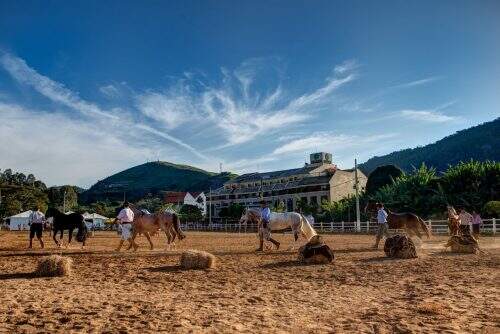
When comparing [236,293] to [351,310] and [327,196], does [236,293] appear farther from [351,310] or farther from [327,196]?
[327,196]

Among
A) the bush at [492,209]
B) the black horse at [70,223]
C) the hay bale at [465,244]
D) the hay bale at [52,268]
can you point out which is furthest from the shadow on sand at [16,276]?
the bush at [492,209]

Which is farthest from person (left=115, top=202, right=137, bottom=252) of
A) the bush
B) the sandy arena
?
the bush

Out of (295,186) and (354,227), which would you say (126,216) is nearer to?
(354,227)

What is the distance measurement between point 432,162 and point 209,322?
159m

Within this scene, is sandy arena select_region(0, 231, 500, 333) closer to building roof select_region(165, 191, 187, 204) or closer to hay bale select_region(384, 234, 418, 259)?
hay bale select_region(384, 234, 418, 259)

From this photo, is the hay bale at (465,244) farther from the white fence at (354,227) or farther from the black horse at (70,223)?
the white fence at (354,227)

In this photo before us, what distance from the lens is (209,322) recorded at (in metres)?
5.57

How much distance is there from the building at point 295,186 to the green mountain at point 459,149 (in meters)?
49.7

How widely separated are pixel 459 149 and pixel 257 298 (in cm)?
16070

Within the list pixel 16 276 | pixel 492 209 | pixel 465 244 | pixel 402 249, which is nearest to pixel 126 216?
pixel 16 276

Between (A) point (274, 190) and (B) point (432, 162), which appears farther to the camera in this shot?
(B) point (432, 162)

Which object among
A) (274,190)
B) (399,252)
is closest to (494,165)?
(399,252)

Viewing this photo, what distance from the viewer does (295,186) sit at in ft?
278

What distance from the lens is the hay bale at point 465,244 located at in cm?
1546
